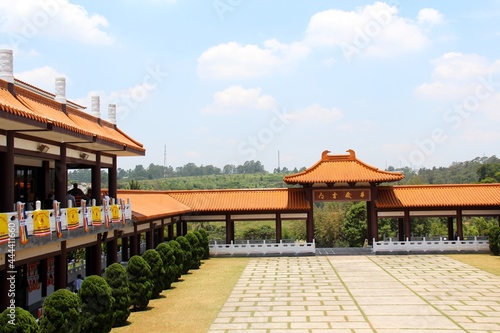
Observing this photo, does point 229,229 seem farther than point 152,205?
Yes

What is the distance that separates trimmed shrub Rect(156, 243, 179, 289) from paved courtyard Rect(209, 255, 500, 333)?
255 cm

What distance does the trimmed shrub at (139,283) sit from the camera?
1627 centimetres

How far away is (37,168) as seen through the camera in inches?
753

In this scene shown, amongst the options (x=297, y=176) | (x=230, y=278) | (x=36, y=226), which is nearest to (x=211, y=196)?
(x=297, y=176)

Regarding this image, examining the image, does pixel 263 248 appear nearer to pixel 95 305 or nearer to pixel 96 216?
pixel 96 216

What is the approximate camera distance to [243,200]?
1319 inches

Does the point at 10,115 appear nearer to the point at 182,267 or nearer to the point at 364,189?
the point at 182,267

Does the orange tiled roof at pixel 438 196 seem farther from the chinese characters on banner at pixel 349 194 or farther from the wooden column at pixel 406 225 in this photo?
the chinese characters on banner at pixel 349 194

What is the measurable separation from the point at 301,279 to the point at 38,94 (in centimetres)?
1281

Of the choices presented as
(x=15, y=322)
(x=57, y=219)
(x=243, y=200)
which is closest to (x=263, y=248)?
(x=243, y=200)

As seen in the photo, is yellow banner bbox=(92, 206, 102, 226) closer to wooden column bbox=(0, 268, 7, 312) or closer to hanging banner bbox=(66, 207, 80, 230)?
hanging banner bbox=(66, 207, 80, 230)

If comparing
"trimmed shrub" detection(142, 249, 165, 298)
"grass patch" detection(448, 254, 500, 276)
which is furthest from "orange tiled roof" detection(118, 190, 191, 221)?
"grass patch" detection(448, 254, 500, 276)

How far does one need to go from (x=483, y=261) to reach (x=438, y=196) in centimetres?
610

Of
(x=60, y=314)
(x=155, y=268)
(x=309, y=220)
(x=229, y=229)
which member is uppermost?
(x=309, y=220)
